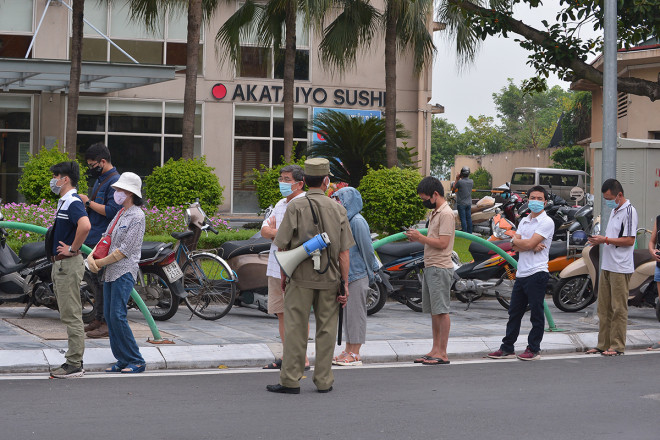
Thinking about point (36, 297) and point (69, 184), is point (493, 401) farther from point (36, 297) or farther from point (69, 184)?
point (36, 297)

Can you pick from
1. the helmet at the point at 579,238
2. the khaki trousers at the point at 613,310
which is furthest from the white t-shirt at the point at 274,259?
the helmet at the point at 579,238

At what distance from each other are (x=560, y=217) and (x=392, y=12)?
231 inches

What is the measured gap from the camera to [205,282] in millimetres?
10977

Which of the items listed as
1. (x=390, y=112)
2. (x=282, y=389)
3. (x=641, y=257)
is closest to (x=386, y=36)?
(x=390, y=112)

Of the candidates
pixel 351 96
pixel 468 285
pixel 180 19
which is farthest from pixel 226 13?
pixel 468 285

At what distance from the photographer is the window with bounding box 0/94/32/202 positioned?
29484 mm

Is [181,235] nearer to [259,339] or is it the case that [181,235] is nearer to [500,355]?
[259,339]

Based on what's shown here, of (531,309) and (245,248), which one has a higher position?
(245,248)

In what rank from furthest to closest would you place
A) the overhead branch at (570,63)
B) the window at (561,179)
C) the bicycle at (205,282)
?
the window at (561,179) < the overhead branch at (570,63) < the bicycle at (205,282)

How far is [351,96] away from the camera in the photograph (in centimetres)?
3253

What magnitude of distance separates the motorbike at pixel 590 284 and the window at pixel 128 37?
66.2 ft

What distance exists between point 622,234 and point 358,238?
9.76 ft

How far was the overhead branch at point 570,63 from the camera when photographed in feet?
45.8

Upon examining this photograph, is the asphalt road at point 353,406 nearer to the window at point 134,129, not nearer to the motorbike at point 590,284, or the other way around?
the motorbike at point 590,284
